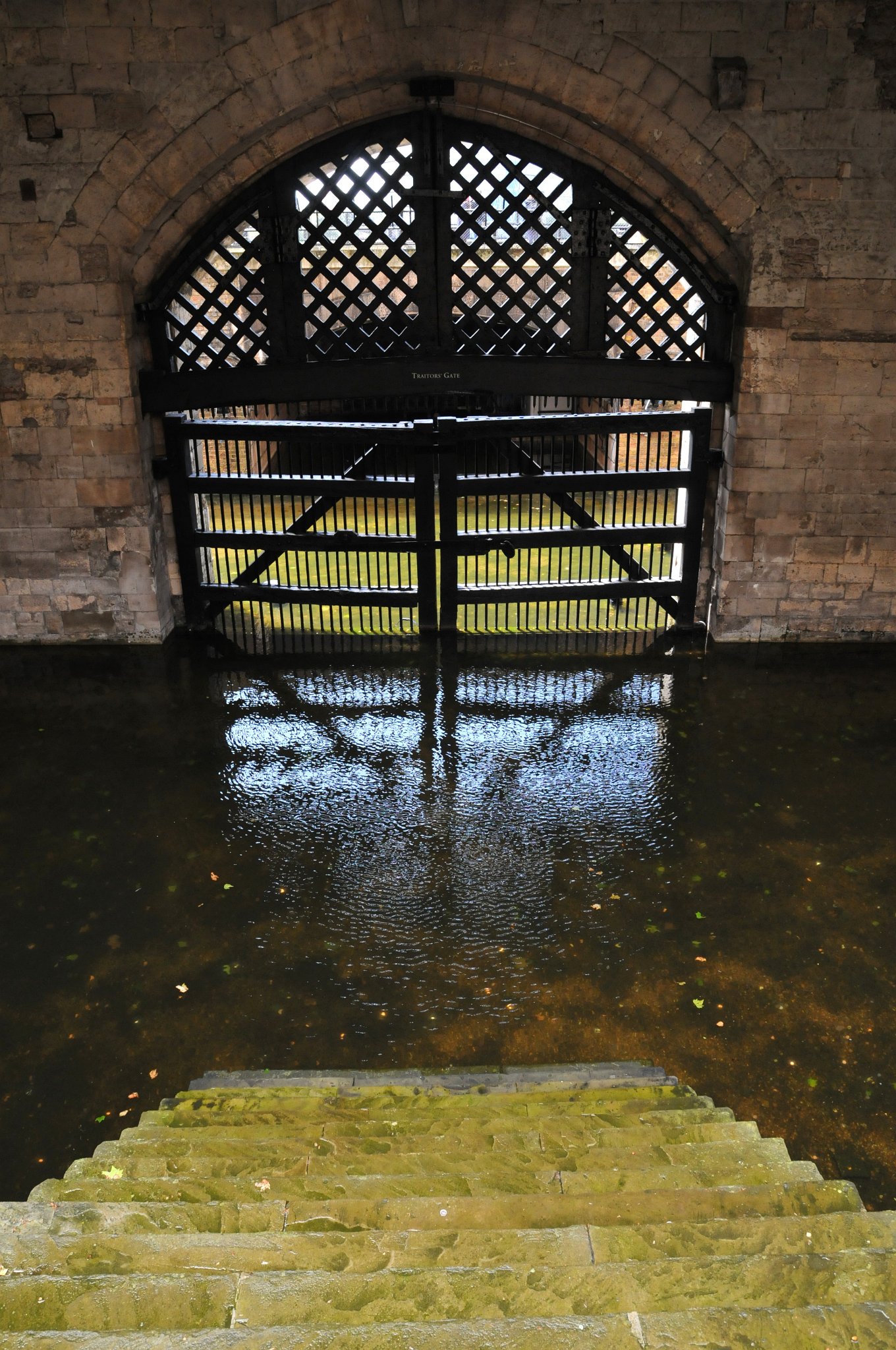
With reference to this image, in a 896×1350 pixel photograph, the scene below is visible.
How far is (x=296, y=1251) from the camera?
2.37 metres

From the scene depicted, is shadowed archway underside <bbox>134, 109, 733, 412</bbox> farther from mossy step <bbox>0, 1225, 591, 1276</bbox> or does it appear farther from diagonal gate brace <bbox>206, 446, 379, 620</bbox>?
mossy step <bbox>0, 1225, 591, 1276</bbox>

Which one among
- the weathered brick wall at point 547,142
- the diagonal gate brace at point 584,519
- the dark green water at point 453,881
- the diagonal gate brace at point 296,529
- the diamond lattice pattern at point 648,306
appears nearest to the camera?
the dark green water at point 453,881

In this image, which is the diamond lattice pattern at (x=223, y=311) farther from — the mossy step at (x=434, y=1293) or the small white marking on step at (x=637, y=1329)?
the small white marking on step at (x=637, y=1329)

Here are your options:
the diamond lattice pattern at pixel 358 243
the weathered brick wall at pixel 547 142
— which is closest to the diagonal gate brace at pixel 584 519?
the weathered brick wall at pixel 547 142

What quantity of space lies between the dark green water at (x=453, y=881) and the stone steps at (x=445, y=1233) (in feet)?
2.86

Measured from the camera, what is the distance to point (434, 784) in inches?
261

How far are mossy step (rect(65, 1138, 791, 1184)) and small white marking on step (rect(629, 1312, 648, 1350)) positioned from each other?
107 centimetres

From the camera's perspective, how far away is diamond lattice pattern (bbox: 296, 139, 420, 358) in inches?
312

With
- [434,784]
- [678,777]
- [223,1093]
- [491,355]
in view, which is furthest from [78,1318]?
[491,355]

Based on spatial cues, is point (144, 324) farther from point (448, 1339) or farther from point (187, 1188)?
point (448, 1339)

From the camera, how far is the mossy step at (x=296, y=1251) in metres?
2.32

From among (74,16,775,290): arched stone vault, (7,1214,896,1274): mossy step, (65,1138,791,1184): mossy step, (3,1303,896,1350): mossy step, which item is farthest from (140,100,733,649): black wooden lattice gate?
(3,1303,896,1350): mossy step

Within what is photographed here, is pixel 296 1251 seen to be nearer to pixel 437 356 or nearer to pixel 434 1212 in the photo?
pixel 434 1212

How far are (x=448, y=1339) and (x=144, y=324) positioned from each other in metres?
7.72
